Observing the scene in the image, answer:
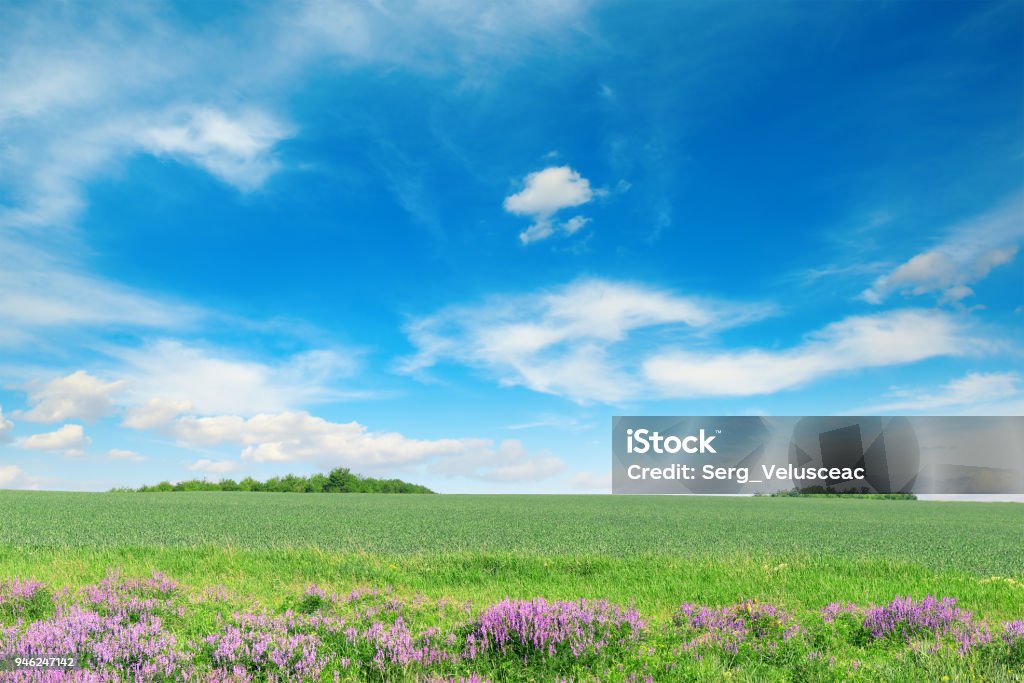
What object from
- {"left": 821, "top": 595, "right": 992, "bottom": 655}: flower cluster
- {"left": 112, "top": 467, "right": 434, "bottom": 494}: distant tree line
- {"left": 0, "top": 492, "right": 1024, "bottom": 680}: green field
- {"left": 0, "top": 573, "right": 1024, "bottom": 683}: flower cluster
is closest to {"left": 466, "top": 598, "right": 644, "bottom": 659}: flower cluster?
{"left": 0, "top": 573, "right": 1024, "bottom": 683}: flower cluster

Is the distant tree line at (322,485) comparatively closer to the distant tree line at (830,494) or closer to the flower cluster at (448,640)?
the distant tree line at (830,494)

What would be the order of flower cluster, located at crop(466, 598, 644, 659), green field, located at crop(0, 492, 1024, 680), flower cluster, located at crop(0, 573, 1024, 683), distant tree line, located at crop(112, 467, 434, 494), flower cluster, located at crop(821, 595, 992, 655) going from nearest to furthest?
flower cluster, located at crop(0, 573, 1024, 683), flower cluster, located at crop(466, 598, 644, 659), flower cluster, located at crop(821, 595, 992, 655), green field, located at crop(0, 492, 1024, 680), distant tree line, located at crop(112, 467, 434, 494)

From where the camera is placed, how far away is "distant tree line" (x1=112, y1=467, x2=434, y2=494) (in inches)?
3354

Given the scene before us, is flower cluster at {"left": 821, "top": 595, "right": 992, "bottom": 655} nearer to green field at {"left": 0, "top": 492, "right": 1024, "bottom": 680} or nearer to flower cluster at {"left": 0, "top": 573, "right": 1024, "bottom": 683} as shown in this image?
flower cluster at {"left": 0, "top": 573, "right": 1024, "bottom": 683}

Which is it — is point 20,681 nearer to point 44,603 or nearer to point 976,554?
point 44,603

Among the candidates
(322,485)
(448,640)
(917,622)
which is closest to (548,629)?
(448,640)

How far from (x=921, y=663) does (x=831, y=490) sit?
9268cm

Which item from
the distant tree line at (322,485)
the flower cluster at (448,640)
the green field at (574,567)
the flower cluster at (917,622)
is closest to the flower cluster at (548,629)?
the flower cluster at (448,640)

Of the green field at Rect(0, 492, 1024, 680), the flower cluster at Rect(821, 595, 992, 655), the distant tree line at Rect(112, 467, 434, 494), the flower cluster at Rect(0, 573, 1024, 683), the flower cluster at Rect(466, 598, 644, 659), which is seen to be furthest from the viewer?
the distant tree line at Rect(112, 467, 434, 494)

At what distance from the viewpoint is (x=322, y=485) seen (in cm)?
8781

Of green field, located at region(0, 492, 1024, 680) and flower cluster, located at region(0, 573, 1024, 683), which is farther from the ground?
flower cluster, located at region(0, 573, 1024, 683)

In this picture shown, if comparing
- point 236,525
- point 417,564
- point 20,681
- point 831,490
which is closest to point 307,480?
point 236,525

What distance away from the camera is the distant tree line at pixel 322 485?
85188mm

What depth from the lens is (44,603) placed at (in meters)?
8.54
